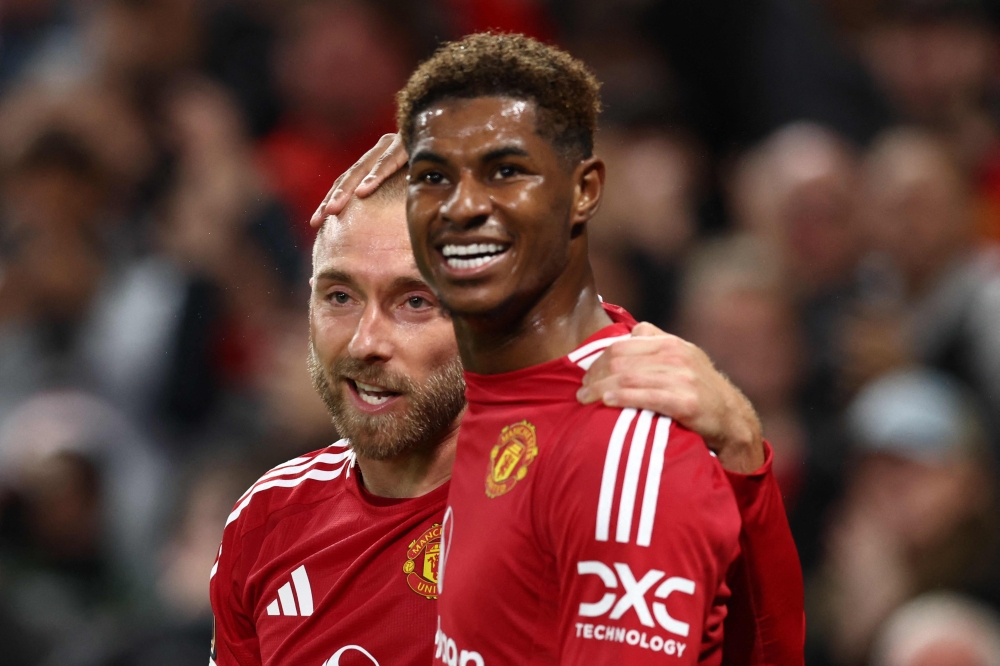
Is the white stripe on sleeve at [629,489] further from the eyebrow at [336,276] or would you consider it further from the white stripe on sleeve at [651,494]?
the eyebrow at [336,276]

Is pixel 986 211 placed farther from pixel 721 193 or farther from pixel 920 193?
pixel 721 193

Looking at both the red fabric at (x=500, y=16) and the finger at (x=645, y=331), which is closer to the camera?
the finger at (x=645, y=331)

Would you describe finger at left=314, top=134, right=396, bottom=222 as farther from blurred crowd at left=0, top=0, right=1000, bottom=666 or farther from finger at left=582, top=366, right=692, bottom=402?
blurred crowd at left=0, top=0, right=1000, bottom=666

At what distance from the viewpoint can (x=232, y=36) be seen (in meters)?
6.50

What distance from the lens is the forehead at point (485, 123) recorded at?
82.7 inches

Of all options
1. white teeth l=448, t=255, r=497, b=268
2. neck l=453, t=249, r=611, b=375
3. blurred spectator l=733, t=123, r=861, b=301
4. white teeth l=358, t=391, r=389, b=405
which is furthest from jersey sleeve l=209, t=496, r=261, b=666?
blurred spectator l=733, t=123, r=861, b=301

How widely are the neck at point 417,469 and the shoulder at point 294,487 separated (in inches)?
4.7

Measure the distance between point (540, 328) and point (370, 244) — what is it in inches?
29.2

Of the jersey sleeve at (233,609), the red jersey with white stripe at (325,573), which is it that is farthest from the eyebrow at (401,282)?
the jersey sleeve at (233,609)

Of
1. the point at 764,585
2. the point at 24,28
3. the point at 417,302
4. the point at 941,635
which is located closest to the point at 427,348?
the point at 417,302

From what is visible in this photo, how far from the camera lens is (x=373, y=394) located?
2855mm

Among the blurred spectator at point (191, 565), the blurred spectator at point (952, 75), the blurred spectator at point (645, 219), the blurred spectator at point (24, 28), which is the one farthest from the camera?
the blurred spectator at point (24, 28)

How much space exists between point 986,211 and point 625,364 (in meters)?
4.32

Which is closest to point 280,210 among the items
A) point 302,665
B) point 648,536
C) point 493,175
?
point 302,665
